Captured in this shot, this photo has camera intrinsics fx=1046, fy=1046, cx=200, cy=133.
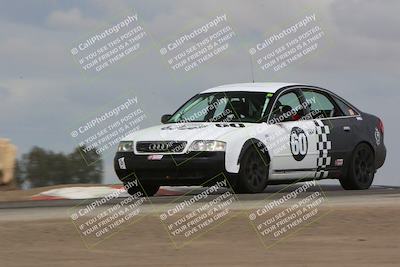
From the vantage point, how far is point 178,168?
1355cm

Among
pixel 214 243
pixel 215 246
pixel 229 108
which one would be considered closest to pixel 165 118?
pixel 229 108

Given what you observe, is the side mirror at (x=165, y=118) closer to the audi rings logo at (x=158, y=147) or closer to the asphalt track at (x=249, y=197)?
the asphalt track at (x=249, y=197)

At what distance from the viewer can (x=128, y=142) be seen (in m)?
14.0

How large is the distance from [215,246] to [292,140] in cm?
553

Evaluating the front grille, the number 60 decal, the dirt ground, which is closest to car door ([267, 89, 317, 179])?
the number 60 decal

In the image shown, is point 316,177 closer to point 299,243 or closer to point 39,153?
point 299,243

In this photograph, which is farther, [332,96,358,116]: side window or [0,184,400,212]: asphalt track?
[332,96,358,116]: side window

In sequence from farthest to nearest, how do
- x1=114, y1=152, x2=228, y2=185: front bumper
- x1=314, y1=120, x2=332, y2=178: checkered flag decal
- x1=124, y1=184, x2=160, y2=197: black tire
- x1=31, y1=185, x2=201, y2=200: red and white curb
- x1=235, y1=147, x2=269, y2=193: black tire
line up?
x1=31, y1=185, x2=201, y2=200: red and white curb < x1=314, y1=120, x2=332, y2=178: checkered flag decal < x1=124, y1=184, x2=160, y2=197: black tire < x1=235, y1=147, x2=269, y2=193: black tire < x1=114, y1=152, x2=228, y2=185: front bumper

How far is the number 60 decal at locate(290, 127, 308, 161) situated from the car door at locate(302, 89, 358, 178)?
1.11 feet

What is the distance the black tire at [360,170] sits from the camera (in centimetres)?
1564

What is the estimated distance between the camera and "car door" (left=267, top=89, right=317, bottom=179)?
Result: 1430 centimetres

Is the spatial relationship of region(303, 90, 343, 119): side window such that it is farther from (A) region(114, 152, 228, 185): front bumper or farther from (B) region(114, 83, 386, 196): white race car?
(A) region(114, 152, 228, 185): front bumper

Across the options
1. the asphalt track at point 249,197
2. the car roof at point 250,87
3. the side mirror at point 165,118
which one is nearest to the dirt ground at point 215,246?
the asphalt track at point 249,197

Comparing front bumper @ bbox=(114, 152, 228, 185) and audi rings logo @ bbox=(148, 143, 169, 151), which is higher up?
audi rings logo @ bbox=(148, 143, 169, 151)
